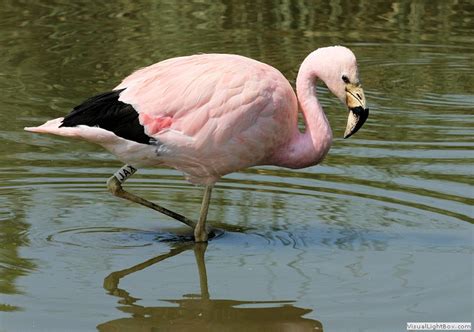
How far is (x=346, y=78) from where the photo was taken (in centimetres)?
832

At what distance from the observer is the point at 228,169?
27.4 ft

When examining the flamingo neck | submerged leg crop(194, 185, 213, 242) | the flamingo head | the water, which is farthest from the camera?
submerged leg crop(194, 185, 213, 242)

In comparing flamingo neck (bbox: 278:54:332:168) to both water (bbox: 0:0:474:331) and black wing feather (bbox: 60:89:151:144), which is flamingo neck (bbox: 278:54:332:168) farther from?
black wing feather (bbox: 60:89:151:144)

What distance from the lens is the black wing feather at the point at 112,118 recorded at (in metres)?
8.15

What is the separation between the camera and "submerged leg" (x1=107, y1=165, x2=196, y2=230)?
8844 millimetres

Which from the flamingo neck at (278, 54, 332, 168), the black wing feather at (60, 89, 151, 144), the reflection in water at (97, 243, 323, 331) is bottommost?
the reflection in water at (97, 243, 323, 331)

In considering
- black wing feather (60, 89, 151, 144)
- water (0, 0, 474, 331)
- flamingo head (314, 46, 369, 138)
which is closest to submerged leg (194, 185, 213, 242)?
water (0, 0, 474, 331)

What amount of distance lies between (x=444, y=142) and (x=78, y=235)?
3.54m

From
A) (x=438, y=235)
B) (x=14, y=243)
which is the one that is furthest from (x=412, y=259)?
(x=14, y=243)

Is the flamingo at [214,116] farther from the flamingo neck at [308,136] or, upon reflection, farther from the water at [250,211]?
the water at [250,211]

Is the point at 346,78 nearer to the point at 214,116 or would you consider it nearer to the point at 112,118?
the point at 214,116

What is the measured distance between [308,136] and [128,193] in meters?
1.36

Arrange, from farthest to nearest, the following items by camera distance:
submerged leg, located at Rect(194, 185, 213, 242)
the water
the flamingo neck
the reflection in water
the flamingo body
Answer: submerged leg, located at Rect(194, 185, 213, 242)
the flamingo neck
the flamingo body
the water
the reflection in water

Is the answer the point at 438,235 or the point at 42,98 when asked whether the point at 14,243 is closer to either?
the point at 438,235
